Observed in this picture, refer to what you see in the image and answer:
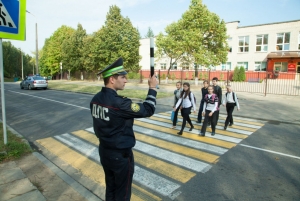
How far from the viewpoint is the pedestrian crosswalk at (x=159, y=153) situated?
153 inches

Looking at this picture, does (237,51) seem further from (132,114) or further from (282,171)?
(132,114)

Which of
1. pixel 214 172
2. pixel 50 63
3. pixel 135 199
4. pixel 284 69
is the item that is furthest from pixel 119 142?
pixel 50 63

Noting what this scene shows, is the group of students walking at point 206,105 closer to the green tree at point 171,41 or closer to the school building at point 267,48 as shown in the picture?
the green tree at point 171,41

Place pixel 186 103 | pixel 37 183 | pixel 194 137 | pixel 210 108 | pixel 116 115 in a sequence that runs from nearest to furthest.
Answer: pixel 116 115
pixel 37 183
pixel 194 137
pixel 210 108
pixel 186 103

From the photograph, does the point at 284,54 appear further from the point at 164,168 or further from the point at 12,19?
the point at 12,19

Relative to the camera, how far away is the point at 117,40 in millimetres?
32094

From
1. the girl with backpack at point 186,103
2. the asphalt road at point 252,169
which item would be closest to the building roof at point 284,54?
the asphalt road at point 252,169

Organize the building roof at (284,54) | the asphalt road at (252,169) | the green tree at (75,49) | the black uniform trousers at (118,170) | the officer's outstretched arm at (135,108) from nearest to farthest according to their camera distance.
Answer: the officer's outstretched arm at (135,108) < the black uniform trousers at (118,170) < the asphalt road at (252,169) < the building roof at (284,54) < the green tree at (75,49)

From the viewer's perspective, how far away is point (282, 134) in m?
7.05

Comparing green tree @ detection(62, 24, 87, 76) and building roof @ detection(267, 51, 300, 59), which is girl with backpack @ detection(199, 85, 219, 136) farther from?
green tree @ detection(62, 24, 87, 76)

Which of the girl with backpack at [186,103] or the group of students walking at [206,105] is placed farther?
the girl with backpack at [186,103]

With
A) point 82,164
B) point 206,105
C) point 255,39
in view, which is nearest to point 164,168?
point 82,164

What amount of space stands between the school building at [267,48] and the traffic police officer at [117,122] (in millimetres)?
27822

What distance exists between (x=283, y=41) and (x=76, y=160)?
37987mm
